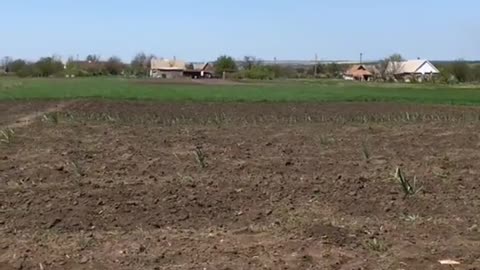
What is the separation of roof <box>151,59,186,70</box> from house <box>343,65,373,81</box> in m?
44.1

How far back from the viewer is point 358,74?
5605 inches

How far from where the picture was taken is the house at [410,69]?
136 metres

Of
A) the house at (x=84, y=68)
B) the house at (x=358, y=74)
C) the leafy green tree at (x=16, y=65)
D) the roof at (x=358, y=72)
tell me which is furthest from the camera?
the roof at (x=358, y=72)

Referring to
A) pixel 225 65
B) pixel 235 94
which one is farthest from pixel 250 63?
pixel 235 94

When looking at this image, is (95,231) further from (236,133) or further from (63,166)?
(236,133)

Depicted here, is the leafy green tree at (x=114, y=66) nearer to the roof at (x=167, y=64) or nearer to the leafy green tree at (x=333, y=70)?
the roof at (x=167, y=64)

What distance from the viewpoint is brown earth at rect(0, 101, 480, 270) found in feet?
21.3

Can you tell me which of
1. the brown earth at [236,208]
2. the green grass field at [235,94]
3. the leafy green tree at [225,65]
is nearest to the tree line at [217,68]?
the leafy green tree at [225,65]

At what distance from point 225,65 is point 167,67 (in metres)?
31.9

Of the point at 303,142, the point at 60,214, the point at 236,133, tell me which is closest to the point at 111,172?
the point at 60,214

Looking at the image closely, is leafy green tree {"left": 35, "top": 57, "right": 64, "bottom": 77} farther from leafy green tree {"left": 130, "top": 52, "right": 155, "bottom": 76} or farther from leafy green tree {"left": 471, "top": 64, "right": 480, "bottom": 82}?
leafy green tree {"left": 471, "top": 64, "right": 480, "bottom": 82}

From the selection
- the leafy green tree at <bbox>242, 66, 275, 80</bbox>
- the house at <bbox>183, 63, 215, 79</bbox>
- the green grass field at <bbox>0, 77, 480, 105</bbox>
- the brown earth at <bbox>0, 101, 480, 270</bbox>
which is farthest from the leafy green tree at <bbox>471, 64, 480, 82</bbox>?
the brown earth at <bbox>0, 101, 480, 270</bbox>

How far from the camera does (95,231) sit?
7.44 m

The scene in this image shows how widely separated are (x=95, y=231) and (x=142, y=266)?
4.58 ft
